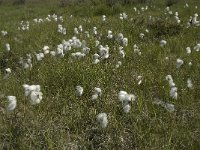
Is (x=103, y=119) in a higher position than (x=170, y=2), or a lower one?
higher

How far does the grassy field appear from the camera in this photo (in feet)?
13.2

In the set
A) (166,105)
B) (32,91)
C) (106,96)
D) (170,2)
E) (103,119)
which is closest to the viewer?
(103,119)

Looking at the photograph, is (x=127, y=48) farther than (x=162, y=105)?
Yes

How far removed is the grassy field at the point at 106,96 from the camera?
4027 millimetres

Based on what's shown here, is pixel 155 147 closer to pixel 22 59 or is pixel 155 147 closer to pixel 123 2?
pixel 22 59

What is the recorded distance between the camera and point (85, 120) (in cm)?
451

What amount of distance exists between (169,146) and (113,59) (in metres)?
→ 2.97

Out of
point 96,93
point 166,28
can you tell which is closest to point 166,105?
point 96,93

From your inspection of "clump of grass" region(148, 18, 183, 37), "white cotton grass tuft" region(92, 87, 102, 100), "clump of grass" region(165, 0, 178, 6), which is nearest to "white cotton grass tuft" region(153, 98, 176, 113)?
"white cotton grass tuft" region(92, 87, 102, 100)

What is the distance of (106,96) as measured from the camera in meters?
4.98

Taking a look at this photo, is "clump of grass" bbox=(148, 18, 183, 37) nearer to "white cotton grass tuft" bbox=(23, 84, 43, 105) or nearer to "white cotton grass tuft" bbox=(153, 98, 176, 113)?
"white cotton grass tuft" bbox=(153, 98, 176, 113)

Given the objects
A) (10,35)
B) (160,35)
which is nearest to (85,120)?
(160,35)

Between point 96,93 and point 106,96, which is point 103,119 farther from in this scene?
point 106,96

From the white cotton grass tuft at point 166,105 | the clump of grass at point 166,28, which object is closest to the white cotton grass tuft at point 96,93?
the white cotton grass tuft at point 166,105
